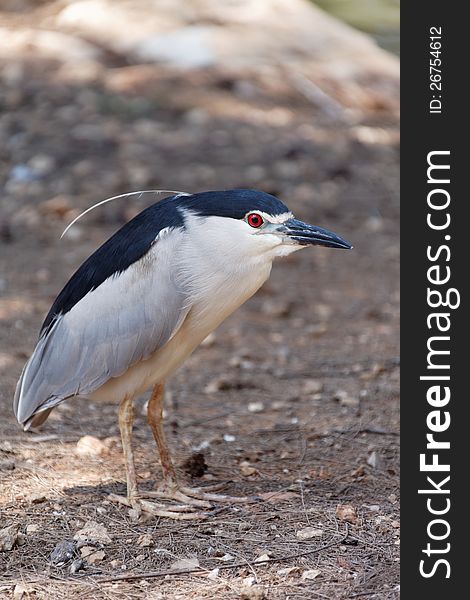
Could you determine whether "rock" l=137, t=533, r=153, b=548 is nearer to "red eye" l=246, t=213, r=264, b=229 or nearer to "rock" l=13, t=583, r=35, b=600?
"rock" l=13, t=583, r=35, b=600

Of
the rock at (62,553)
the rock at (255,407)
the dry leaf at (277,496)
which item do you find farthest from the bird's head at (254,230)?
the rock at (255,407)

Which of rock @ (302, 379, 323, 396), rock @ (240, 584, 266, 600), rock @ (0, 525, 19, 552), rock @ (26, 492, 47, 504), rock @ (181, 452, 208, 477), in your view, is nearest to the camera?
rock @ (240, 584, 266, 600)

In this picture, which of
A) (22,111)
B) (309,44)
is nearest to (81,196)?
(22,111)

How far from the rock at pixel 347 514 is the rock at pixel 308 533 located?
142mm

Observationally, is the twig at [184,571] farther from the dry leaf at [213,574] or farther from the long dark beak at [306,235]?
the long dark beak at [306,235]

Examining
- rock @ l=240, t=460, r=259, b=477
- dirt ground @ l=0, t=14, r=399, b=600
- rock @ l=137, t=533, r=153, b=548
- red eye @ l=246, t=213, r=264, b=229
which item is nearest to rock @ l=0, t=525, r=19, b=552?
dirt ground @ l=0, t=14, r=399, b=600

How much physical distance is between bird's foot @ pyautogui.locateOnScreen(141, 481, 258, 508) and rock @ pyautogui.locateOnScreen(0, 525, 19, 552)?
623 mm

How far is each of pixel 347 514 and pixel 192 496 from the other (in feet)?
2.26

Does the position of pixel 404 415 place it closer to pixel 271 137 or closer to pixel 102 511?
pixel 102 511

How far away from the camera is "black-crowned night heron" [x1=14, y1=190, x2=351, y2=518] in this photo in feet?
12.3

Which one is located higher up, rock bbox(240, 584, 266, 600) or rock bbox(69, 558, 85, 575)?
rock bbox(69, 558, 85, 575)

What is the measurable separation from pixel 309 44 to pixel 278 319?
5879 mm

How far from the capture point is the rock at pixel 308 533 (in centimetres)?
364

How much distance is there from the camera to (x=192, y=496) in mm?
4094
